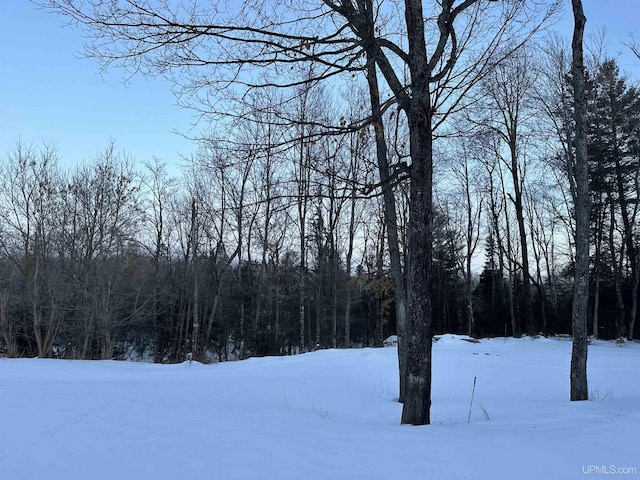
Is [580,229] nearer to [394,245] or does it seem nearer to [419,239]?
[394,245]

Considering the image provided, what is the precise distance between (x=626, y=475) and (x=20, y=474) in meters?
4.07

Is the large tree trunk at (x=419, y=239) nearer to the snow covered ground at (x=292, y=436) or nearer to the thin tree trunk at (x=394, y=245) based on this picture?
the snow covered ground at (x=292, y=436)

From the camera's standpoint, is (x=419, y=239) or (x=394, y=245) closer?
(x=419, y=239)

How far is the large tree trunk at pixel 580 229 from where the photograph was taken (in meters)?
6.75

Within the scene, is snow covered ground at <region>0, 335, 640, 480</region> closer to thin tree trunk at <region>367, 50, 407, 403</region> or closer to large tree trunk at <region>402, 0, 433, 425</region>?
large tree trunk at <region>402, 0, 433, 425</region>

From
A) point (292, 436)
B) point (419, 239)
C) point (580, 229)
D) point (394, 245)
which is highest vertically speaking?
point (580, 229)

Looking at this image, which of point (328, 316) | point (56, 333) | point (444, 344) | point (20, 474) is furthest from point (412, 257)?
point (328, 316)

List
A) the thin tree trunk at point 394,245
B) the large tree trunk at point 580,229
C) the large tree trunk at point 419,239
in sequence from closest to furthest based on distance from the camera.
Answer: the large tree trunk at point 419,239 < the large tree trunk at point 580,229 < the thin tree trunk at point 394,245

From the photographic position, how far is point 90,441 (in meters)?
3.70

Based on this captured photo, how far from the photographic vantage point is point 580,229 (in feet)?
23.3

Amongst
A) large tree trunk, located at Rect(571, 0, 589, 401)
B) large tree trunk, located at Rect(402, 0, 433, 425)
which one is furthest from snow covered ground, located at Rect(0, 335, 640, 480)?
large tree trunk, located at Rect(571, 0, 589, 401)

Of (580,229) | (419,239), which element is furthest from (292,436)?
(580,229)

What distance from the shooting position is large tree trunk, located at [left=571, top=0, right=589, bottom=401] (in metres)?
6.75

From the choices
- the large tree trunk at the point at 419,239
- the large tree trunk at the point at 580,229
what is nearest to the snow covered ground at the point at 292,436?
the large tree trunk at the point at 419,239
